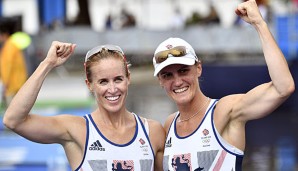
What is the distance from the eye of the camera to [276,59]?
200 inches

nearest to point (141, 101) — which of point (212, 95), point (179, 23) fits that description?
point (212, 95)

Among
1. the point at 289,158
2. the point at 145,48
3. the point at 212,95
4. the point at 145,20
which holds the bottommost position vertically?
the point at 289,158

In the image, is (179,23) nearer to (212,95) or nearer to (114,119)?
(212,95)

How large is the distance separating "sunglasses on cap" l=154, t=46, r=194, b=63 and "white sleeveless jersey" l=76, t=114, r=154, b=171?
1.80ft

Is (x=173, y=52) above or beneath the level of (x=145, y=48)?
beneath

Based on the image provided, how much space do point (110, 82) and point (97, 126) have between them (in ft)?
1.01

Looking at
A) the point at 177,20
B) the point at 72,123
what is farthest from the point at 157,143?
the point at 177,20

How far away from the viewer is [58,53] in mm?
5395

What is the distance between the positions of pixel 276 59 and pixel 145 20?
27.9 m

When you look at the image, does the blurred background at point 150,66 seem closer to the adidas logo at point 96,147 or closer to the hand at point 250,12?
the adidas logo at point 96,147

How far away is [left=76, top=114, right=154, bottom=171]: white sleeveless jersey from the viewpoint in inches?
211

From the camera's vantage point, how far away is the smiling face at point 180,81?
547cm

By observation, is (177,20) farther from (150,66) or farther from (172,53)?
(172,53)

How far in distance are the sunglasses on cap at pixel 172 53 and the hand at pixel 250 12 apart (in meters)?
0.45
